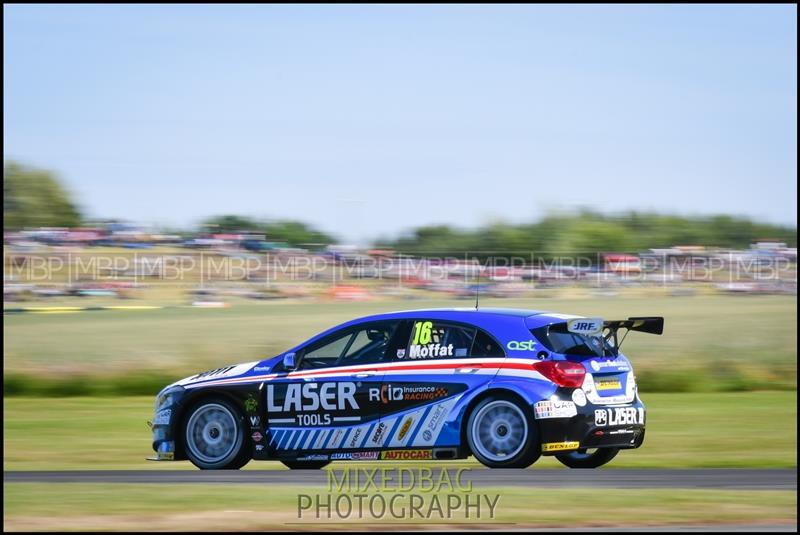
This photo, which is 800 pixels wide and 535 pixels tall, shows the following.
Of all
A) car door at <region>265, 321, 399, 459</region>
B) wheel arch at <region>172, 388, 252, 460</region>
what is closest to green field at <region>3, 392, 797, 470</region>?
wheel arch at <region>172, 388, 252, 460</region>

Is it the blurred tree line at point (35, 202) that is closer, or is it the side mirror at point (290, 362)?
the side mirror at point (290, 362)

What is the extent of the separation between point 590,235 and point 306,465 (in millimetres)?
13976

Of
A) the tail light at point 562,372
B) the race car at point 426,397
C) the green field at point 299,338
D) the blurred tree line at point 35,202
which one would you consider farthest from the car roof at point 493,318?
the blurred tree line at point 35,202

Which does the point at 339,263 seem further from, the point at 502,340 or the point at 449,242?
the point at 502,340

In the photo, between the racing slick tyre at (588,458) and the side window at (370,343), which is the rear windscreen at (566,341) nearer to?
the racing slick tyre at (588,458)

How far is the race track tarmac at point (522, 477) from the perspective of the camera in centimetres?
949

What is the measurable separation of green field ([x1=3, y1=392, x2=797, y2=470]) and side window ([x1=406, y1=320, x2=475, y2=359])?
1.18 meters

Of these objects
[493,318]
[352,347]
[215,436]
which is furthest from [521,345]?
[215,436]

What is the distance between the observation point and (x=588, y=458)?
11.0 metres

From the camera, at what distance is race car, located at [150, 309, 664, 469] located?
32.0 feet

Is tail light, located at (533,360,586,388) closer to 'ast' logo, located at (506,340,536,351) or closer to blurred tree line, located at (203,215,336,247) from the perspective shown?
'ast' logo, located at (506,340,536,351)

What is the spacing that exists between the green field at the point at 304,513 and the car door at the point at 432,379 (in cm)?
110

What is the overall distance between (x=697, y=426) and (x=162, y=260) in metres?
12.9

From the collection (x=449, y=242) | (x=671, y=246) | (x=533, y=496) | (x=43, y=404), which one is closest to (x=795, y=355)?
(x=671, y=246)
